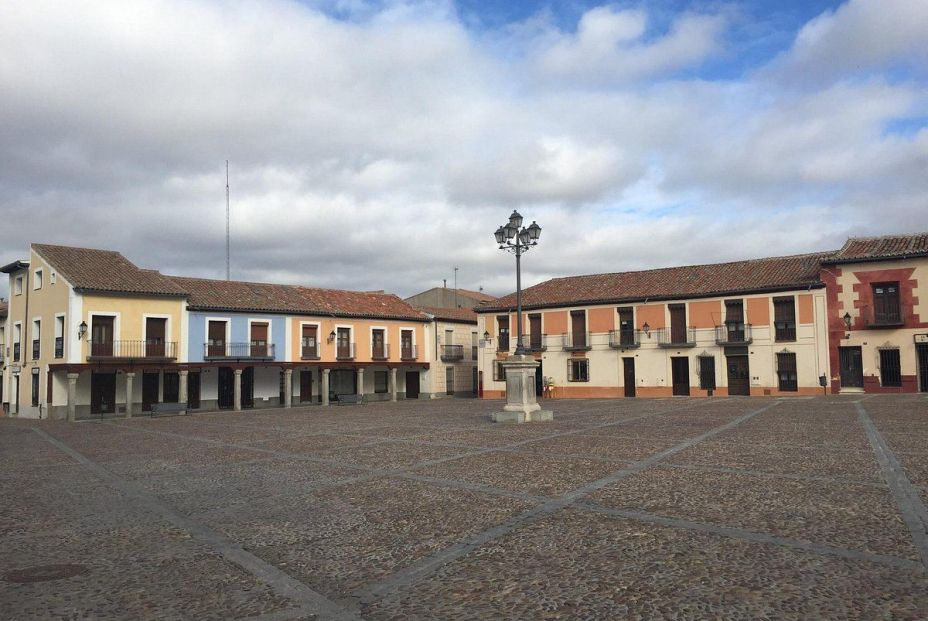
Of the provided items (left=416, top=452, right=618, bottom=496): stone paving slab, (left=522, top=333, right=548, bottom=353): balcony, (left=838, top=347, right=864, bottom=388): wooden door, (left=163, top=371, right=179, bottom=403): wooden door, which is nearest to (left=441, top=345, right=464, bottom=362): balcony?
(left=522, top=333, right=548, bottom=353): balcony

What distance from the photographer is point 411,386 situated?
133 feet

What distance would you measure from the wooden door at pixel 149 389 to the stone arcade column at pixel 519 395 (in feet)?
62.4

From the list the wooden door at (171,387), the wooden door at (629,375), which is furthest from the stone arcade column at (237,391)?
the wooden door at (629,375)

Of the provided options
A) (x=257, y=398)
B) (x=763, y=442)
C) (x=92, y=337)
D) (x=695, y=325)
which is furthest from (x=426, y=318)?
(x=763, y=442)

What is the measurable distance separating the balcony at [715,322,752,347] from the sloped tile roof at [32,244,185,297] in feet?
82.5

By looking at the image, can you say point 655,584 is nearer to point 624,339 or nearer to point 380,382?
point 624,339

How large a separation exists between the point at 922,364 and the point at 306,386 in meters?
28.9

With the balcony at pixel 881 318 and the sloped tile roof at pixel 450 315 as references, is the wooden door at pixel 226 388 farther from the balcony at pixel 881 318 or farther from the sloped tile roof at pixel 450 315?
the balcony at pixel 881 318

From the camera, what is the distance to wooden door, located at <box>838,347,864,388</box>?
2917 centimetres

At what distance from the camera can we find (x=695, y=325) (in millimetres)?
32844

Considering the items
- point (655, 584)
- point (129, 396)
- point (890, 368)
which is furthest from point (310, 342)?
point (655, 584)

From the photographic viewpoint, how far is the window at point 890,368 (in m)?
28.2

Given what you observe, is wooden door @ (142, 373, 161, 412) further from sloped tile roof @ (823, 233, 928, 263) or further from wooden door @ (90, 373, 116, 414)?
sloped tile roof @ (823, 233, 928, 263)

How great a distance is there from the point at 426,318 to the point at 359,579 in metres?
35.7
